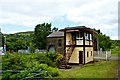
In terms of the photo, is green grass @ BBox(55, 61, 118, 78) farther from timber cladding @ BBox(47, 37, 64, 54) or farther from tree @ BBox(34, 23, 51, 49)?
tree @ BBox(34, 23, 51, 49)

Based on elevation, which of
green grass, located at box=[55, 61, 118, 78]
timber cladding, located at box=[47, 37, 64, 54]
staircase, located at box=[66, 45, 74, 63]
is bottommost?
green grass, located at box=[55, 61, 118, 78]

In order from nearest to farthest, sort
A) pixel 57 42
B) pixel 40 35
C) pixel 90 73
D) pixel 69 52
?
pixel 90 73 → pixel 69 52 → pixel 57 42 → pixel 40 35

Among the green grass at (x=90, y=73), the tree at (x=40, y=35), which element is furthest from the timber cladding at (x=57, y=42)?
the green grass at (x=90, y=73)

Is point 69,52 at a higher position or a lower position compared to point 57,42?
lower

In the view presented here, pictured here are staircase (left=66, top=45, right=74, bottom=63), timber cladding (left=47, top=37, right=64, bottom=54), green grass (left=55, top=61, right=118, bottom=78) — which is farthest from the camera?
timber cladding (left=47, top=37, right=64, bottom=54)

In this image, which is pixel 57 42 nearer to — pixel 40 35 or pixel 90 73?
pixel 40 35

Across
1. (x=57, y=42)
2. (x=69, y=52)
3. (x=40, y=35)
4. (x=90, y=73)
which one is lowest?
(x=90, y=73)

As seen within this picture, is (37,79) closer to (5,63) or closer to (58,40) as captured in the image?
(5,63)

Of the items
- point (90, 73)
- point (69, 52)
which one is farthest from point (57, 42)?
point (90, 73)

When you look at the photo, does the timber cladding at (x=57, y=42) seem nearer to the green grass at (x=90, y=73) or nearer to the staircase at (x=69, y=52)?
the staircase at (x=69, y=52)

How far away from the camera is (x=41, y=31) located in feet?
194

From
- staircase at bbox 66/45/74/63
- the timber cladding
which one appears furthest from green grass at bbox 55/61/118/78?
the timber cladding

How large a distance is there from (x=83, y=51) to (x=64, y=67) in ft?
15.9

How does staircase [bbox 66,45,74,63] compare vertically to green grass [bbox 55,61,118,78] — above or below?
above
